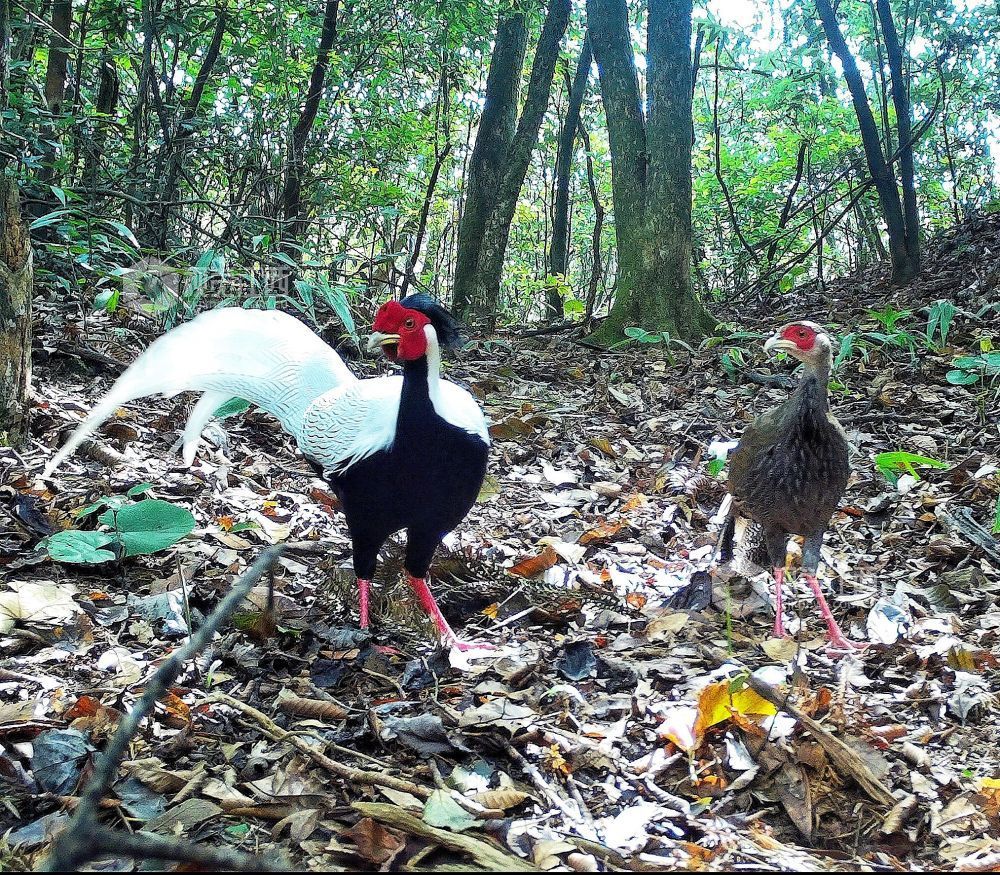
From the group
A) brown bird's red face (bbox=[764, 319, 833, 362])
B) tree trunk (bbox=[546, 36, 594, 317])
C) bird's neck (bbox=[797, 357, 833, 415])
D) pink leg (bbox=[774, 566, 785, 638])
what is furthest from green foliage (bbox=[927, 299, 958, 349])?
tree trunk (bbox=[546, 36, 594, 317])

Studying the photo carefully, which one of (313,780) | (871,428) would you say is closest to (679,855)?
→ (313,780)

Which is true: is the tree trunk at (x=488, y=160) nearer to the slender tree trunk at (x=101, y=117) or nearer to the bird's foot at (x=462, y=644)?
the slender tree trunk at (x=101, y=117)

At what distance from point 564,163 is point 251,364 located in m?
8.61

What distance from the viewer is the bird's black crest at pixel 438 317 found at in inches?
109

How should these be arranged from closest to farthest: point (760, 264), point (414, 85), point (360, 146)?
point (360, 146), point (414, 85), point (760, 264)

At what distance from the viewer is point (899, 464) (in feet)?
13.7

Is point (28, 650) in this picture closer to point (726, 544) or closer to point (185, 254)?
point (726, 544)

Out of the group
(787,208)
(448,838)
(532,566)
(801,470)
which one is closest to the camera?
(448,838)

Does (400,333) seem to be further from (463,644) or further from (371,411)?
(463,644)

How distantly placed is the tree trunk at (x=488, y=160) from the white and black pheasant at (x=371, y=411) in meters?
5.93

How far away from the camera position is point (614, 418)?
5.61 m

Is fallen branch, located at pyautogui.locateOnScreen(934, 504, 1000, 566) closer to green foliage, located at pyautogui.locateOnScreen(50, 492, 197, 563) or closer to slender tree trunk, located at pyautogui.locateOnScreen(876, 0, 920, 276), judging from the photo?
green foliage, located at pyautogui.locateOnScreen(50, 492, 197, 563)

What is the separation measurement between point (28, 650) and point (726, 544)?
2560 millimetres

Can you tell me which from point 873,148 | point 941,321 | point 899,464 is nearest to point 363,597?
point 899,464
